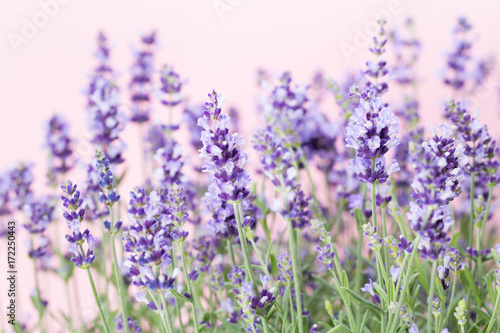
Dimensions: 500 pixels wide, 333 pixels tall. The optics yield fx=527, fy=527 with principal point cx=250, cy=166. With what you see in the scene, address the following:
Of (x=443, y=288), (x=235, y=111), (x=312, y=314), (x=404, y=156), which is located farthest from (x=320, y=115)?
(x=443, y=288)

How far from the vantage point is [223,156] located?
29.3 inches

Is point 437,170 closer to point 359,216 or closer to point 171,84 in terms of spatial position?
point 359,216

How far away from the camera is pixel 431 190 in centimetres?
66

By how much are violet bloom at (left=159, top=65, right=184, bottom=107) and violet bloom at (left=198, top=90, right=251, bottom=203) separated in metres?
0.57

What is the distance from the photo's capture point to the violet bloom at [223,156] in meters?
0.74

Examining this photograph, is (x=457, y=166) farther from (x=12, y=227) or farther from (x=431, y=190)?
(x=12, y=227)

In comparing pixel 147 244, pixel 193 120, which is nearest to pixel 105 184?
pixel 147 244

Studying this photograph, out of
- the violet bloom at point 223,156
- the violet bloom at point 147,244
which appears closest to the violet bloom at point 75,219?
the violet bloom at point 147,244

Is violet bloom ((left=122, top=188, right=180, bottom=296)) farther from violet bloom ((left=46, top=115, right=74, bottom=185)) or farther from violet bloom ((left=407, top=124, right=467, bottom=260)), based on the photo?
violet bloom ((left=46, top=115, right=74, bottom=185))

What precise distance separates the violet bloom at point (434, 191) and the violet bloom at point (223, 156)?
23 cm

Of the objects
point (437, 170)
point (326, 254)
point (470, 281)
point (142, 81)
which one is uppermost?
point (142, 81)

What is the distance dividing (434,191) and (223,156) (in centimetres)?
28

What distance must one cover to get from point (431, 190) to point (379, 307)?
0.23 metres

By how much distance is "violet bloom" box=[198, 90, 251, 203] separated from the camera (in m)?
0.74
